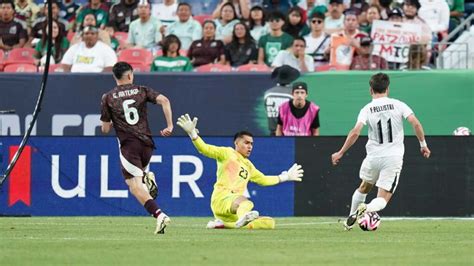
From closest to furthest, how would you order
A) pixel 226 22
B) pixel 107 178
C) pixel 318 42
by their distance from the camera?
1. pixel 107 178
2. pixel 318 42
3. pixel 226 22

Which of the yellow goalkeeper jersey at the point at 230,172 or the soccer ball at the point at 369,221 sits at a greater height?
the yellow goalkeeper jersey at the point at 230,172

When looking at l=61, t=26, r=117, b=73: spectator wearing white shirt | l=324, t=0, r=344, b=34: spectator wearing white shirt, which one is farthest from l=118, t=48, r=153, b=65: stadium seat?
l=324, t=0, r=344, b=34: spectator wearing white shirt

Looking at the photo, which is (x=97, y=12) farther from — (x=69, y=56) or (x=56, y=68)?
(x=56, y=68)

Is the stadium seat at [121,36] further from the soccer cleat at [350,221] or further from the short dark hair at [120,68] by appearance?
the soccer cleat at [350,221]

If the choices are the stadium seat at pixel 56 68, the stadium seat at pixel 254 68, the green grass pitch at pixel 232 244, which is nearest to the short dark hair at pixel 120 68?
the green grass pitch at pixel 232 244

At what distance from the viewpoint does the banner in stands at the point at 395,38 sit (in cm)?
2236

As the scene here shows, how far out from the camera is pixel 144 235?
1423cm

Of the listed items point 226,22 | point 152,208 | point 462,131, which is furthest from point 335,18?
point 152,208

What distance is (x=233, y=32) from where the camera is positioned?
23.3 meters

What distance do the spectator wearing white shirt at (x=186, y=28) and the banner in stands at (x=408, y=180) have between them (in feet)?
15.7

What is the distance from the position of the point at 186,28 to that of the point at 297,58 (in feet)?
8.98

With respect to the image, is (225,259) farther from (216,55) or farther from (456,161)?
(216,55)

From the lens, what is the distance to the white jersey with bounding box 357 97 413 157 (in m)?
15.4

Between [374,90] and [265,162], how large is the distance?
16.8ft
